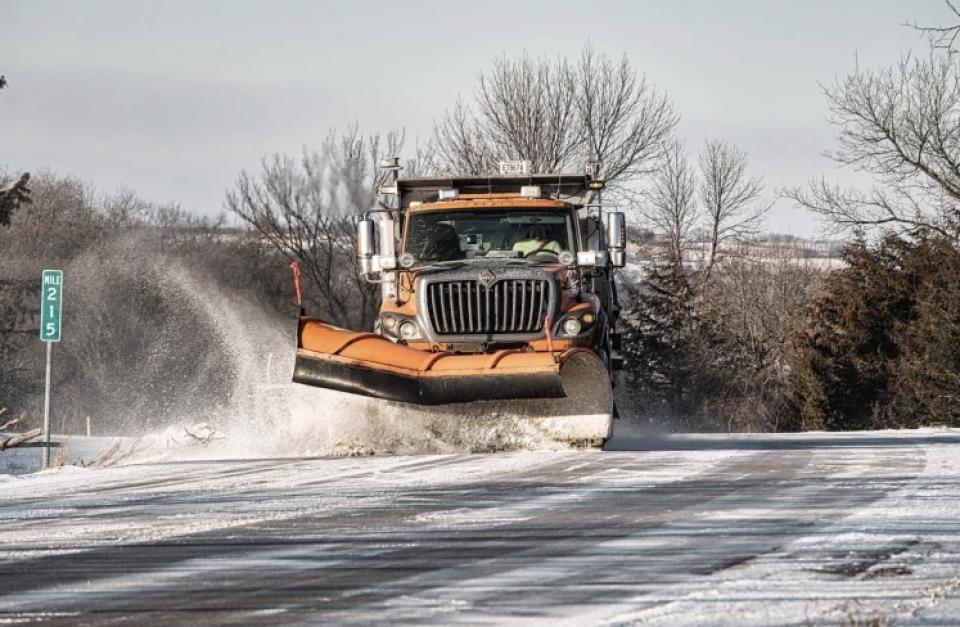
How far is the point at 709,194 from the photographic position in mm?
62844

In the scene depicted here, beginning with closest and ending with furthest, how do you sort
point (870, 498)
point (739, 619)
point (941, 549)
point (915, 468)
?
point (739, 619)
point (941, 549)
point (870, 498)
point (915, 468)

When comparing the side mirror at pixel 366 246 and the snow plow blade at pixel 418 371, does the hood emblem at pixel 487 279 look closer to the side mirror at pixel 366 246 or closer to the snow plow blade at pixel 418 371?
the snow plow blade at pixel 418 371

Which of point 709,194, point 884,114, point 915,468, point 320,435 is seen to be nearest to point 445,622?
point 915,468

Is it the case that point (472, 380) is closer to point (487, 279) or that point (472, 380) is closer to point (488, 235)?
point (487, 279)

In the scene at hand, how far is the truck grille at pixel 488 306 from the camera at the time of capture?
11.6 m

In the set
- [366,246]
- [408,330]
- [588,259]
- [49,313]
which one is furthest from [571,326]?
[49,313]

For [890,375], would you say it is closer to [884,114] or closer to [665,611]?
[884,114]

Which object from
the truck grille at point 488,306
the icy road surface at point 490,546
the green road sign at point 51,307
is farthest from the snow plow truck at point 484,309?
the green road sign at point 51,307

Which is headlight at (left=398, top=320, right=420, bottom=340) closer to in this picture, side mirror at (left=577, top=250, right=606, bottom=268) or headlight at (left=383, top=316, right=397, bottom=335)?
headlight at (left=383, top=316, right=397, bottom=335)

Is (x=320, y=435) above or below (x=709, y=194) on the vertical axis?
below

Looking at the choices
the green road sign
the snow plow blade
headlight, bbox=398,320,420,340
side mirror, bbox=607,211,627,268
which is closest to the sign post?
the green road sign

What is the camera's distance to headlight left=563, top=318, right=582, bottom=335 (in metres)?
11.5

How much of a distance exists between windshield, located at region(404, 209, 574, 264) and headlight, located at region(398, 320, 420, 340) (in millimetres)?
1077

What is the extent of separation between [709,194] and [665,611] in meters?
60.1
